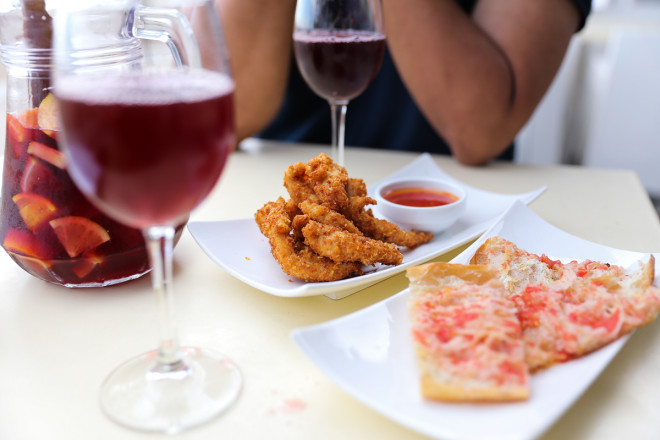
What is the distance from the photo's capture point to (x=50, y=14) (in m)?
0.99

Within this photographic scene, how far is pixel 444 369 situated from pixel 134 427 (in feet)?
1.40

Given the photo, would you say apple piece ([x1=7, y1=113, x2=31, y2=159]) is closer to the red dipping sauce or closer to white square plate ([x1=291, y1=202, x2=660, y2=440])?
white square plate ([x1=291, y1=202, x2=660, y2=440])

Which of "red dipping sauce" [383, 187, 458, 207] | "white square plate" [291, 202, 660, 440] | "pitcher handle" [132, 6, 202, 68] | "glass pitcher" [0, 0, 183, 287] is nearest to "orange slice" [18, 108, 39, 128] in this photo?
"glass pitcher" [0, 0, 183, 287]

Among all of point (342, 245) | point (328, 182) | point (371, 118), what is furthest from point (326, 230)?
point (371, 118)

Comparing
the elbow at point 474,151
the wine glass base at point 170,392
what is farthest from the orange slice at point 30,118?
the elbow at point 474,151

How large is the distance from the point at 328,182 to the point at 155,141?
0.60 meters

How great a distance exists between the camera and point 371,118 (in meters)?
2.68

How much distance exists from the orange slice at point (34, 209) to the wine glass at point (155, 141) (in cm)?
30

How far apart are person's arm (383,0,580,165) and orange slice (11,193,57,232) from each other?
1.44m

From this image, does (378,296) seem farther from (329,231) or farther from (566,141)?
(566,141)

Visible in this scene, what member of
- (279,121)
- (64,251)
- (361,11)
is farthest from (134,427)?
(279,121)

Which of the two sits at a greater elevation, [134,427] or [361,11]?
[361,11]

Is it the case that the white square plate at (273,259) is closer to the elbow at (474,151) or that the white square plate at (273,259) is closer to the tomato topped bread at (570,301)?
the tomato topped bread at (570,301)

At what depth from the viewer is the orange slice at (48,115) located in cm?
103
